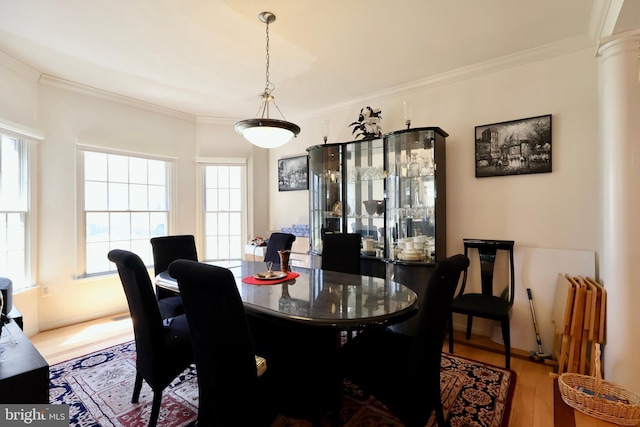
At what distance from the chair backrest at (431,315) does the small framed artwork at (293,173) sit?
3279 mm

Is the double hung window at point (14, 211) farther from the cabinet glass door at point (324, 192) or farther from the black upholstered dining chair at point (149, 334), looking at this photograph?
the cabinet glass door at point (324, 192)

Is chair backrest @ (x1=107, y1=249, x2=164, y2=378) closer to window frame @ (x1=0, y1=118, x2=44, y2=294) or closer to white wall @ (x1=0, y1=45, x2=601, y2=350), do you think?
window frame @ (x1=0, y1=118, x2=44, y2=294)

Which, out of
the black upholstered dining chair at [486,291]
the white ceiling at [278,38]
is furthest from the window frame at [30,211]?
the black upholstered dining chair at [486,291]

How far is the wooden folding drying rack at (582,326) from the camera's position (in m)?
2.22

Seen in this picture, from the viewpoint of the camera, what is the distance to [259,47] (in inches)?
106

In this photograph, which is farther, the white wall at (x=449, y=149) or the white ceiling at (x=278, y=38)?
the white wall at (x=449, y=149)

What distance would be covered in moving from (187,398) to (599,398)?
2.75 metres

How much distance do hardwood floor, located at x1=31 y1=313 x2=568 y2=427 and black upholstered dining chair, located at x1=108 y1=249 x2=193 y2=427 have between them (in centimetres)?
166

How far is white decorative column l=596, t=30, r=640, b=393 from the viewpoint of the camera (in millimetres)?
2049

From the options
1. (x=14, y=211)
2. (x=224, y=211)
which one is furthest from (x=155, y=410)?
(x=224, y=211)

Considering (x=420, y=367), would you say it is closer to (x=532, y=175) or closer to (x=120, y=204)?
(x=532, y=175)

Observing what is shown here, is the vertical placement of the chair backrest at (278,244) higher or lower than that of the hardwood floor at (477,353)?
higher

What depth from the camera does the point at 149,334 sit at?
5.58 ft

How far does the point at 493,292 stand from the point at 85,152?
4929mm
